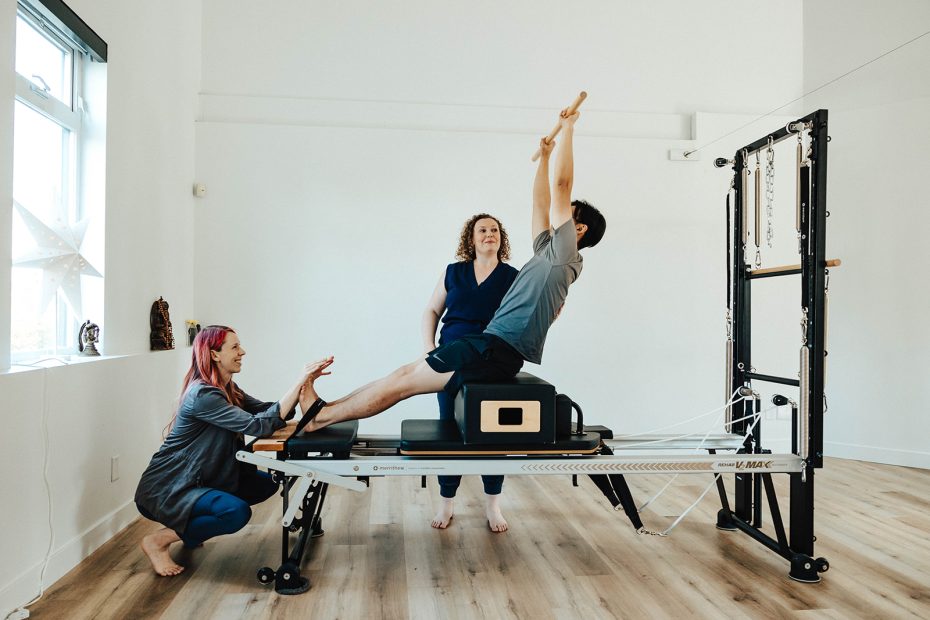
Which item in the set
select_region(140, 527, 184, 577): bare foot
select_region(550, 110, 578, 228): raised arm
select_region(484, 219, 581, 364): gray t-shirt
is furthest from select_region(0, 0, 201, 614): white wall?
select_region(550, 110, 578, 228): raised arm

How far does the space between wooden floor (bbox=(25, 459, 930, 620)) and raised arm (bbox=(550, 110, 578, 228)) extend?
1.34 metres

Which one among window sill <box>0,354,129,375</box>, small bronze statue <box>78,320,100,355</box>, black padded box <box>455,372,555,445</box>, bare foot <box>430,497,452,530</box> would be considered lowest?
bare foot <box>430,497,452,530</box>

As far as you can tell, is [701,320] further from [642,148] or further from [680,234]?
[642,148]

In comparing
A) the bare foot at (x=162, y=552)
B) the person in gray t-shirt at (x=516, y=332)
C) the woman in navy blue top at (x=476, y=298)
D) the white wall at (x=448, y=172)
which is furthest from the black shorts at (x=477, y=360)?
the white wall at (x=448, y=172)

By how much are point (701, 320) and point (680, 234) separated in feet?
2.10

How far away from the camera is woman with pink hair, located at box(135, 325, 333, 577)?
2529 millimetres

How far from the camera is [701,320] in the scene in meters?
4.87

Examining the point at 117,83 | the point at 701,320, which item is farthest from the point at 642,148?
the point at 117,83

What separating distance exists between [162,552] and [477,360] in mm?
1404

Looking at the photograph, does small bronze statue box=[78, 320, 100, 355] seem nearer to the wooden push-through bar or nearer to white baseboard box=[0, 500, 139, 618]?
white baseboard box=[0, 500, 139, 618]

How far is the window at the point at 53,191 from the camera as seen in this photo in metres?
2.58

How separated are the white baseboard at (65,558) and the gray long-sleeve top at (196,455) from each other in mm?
323

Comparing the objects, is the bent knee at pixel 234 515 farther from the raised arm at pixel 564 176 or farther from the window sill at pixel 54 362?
the raised arm at pixel 564 176

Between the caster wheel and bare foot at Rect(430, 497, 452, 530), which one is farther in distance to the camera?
bare foot at Rect(430, 497, 452, 530)
